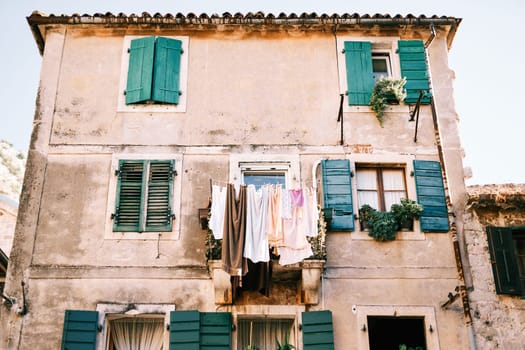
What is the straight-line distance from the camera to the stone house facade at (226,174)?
471 inches

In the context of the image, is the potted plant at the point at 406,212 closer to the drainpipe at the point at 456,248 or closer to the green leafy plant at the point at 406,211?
the green leafy plant at the point at 406,211

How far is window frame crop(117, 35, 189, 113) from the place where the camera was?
541 inches

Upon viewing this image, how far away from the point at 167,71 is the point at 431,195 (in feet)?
19.2

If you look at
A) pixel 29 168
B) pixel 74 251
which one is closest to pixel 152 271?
pixel 74 251

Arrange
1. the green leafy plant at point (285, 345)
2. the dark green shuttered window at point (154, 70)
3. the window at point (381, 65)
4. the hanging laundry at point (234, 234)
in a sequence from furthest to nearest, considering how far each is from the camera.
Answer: the window at point (381, 65) < the dark green shuttered window at point (154, 70) < the green leafy plant at point (285, 345) < the hanging laundry at point (234, 234)

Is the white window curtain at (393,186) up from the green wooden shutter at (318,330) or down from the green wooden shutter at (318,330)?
up

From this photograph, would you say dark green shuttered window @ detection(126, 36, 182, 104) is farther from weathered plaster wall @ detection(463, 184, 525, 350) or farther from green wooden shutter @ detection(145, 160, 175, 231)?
weathered plaster wall @ detection(463, 184, 525, 350)

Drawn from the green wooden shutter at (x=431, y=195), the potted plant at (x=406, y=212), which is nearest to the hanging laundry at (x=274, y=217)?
the potted plant at (x=406, y=212)

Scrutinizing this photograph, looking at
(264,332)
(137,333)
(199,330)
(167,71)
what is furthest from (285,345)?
(167,71)

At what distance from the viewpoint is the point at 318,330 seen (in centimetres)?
1170

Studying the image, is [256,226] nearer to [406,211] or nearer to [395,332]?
[406,211]

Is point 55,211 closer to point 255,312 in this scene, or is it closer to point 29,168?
point 29,168

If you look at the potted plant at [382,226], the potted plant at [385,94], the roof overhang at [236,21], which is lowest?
the potted plant at [382,226]

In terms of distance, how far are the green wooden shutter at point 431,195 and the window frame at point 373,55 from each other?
4.53 feet
